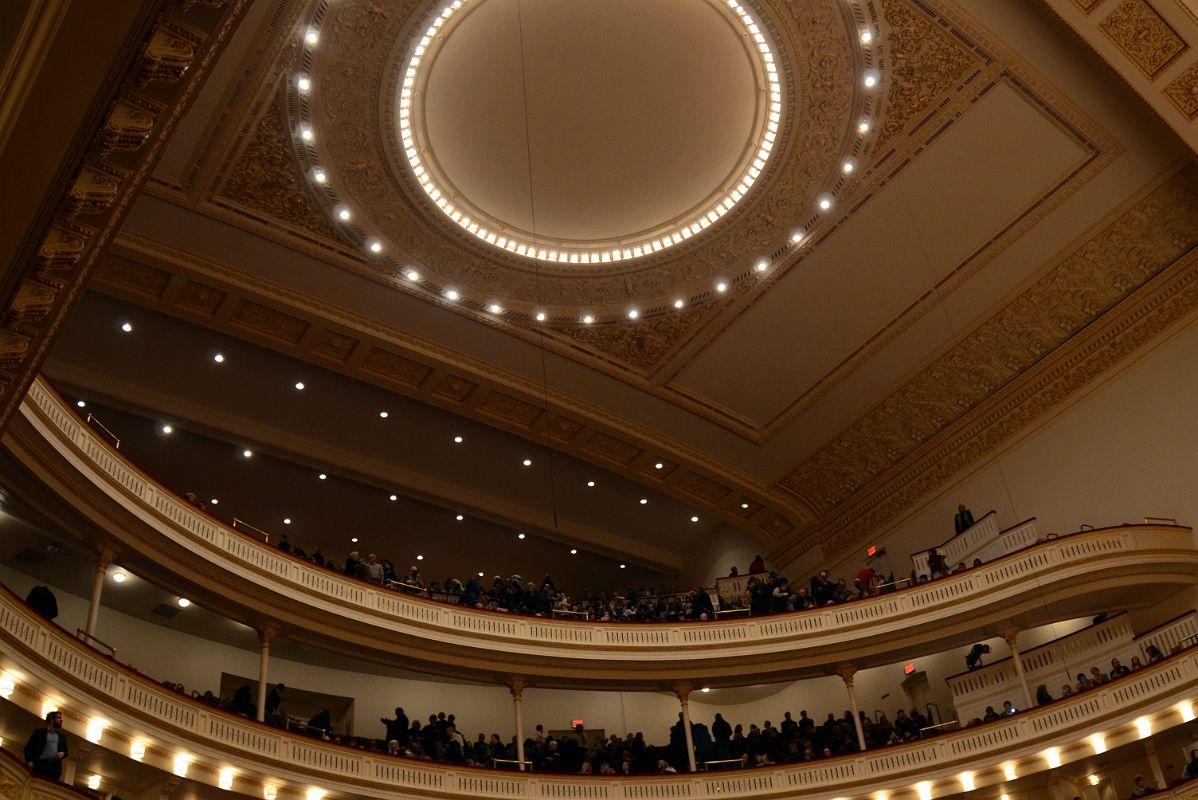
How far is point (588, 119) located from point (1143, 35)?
8.79 meters

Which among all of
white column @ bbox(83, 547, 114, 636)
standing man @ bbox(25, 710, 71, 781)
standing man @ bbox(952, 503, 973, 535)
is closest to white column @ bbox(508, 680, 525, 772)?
white column @ bbox(83, 547, 114, 636)

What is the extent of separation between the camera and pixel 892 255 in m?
21.5

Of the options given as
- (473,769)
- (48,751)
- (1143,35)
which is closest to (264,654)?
(473,769)

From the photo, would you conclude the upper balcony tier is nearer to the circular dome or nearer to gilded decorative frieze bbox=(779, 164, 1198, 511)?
gilded decorative frieze bbox=(779, 164, 1198, 511)

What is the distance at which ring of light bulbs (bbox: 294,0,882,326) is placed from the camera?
1822 cm

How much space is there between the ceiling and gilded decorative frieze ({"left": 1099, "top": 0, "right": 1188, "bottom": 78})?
0.36 feet

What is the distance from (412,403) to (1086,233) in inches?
532

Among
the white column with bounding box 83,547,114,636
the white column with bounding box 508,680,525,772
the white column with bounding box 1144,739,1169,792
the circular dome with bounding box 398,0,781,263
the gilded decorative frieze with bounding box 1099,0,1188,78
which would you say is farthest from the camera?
the white column with bounding box 508,680,525,772

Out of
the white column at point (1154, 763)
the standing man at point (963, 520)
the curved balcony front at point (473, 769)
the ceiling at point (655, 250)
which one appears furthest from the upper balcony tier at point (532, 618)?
the ceiling at point (655, 250)

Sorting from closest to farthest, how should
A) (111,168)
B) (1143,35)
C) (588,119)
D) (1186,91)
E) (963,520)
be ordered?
1. (111,168)
2. (1143,35)
3. (1186,91)
4. (588,119)
5. (963,520)

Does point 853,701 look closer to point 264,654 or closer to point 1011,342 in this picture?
point 1011,342

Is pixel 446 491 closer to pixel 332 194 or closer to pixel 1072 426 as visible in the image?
pixel 332 194

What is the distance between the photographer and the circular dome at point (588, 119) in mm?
18344

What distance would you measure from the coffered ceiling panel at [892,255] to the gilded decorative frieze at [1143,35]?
5.78 ft
